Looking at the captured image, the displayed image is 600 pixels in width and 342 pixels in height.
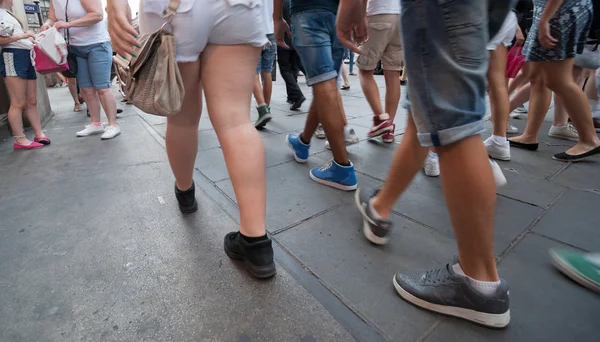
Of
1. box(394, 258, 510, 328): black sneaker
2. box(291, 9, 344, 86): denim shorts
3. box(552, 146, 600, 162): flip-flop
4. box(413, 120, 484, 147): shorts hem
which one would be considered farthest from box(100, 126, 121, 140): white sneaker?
box(552, 146, 600, 162): flip-flop

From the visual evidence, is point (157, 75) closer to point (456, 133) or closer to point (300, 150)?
point (456, 133)

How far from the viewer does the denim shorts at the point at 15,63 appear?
3.31 metres

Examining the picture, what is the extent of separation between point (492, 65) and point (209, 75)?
2.24 metres

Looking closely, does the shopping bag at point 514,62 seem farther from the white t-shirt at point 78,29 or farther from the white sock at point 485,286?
the white t-shirt at point 78,29

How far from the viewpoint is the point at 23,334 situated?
1137 mm

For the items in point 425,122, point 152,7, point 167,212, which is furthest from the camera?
point 167,212

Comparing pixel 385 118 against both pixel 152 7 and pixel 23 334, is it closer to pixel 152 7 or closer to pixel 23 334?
pixel 152 7

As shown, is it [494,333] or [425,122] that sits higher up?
[425,122]

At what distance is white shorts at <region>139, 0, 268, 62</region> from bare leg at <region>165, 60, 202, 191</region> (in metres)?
0.17

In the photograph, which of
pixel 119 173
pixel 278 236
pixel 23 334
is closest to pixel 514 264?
pixel 278 236

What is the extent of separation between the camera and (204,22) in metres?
1.21

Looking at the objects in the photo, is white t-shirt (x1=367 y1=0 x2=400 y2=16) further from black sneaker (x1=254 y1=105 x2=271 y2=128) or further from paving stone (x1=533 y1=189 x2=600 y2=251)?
paving stone (x1=533 y1=189 x2=600 y2=251)

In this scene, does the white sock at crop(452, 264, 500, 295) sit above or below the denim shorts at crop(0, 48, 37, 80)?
below

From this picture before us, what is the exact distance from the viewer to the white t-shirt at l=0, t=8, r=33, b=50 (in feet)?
10.6
